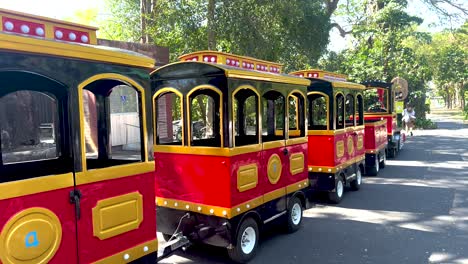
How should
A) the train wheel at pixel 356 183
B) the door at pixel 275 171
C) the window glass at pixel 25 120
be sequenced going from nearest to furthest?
the door at pixel 275 171, the train wheel at pixel 356 183, the window glass at pixel 25 120

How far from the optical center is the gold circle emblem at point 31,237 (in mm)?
2637

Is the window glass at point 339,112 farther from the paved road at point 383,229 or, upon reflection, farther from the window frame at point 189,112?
the window frame at point 189,112

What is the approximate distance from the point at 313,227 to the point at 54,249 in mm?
4520

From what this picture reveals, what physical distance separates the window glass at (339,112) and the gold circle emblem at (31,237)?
19.9ft

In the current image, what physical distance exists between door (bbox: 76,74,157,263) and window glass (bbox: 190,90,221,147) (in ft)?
4.26

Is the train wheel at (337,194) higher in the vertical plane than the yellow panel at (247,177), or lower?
lower

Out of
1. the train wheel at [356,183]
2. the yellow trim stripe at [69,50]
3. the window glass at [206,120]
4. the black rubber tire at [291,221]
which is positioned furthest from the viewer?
the train wheel at [356,183]

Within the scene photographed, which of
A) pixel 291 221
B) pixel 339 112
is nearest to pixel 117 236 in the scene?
pixel 291 221

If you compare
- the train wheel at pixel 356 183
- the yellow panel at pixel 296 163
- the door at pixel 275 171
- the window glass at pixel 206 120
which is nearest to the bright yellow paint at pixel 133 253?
the window glass at pixel 206 120

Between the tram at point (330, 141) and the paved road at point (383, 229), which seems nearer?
the paved road at point (383, 229)

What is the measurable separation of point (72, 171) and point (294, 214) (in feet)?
13.4

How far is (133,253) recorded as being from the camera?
3.59 meters

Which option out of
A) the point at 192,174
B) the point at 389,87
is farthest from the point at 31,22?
the point at 389,87

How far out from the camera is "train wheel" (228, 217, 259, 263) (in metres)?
4.80
